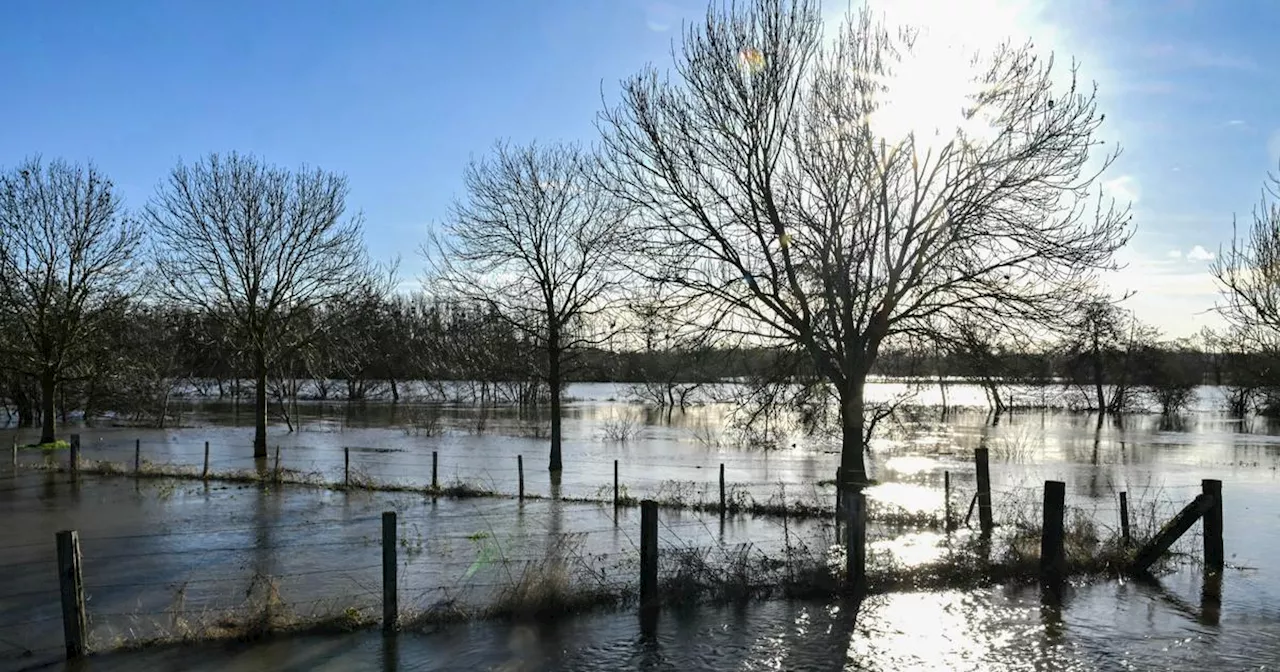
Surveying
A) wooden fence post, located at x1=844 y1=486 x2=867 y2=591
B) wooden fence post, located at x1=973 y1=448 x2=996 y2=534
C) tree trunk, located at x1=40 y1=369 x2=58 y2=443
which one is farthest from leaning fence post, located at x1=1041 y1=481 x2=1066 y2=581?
tree trunk, located at x1=40 y1=369 x2=58 y2=443

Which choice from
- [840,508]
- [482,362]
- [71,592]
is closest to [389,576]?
[71,592]

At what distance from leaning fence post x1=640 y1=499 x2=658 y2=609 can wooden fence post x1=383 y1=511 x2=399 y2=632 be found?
8.49 ft

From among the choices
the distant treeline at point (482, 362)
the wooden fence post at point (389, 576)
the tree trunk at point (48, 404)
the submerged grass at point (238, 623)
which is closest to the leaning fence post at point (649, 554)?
the wooden fence post at point (389, 576)

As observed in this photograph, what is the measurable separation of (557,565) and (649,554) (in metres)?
1.30

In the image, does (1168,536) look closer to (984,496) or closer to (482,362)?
(984,496)

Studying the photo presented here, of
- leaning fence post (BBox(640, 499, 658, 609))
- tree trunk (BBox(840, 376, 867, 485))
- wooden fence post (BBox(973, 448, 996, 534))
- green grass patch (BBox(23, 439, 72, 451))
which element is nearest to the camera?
leaning fence post (BBox(640, 499, 658, 609))

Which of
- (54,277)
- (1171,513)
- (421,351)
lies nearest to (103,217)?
(54,277)

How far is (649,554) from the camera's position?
31.7 ft

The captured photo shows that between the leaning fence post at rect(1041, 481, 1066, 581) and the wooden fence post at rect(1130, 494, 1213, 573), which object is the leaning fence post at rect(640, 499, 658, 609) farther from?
the wooden fence post at rect(1130, 494, 1213, 573)

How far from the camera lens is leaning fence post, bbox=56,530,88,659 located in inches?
296

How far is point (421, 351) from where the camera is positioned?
8362 centimetres

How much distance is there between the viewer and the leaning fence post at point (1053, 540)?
37.1ft

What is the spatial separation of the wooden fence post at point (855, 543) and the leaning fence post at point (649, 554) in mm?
2436

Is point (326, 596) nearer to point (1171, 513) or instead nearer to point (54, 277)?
point (1171, 513)
